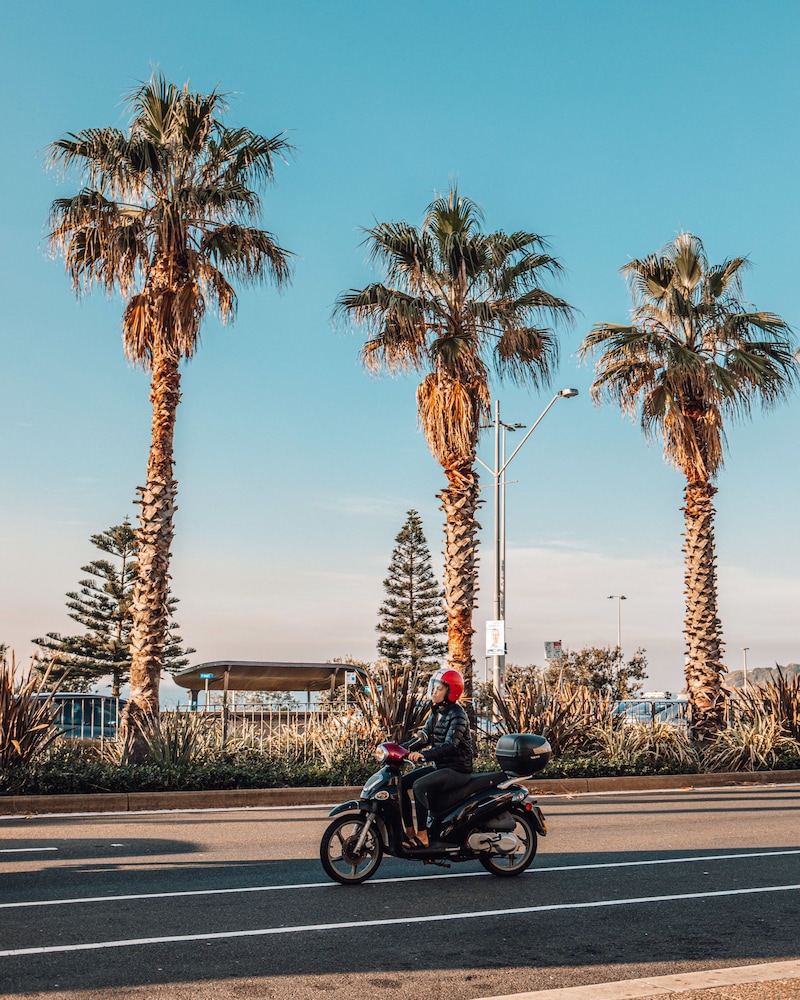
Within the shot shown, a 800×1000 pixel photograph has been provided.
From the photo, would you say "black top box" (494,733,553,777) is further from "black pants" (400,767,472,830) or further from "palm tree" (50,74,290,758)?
"palm tree" (50,74,290,758)

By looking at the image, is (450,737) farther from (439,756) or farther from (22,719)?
(22,719)

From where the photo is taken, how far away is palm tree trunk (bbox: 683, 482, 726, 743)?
22172 millimetres

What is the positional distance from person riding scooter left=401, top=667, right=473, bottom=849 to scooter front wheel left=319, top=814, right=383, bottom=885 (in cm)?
28

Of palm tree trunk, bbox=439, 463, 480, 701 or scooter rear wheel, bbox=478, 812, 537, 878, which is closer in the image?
scooter rear wheel, bbox=478, 812, 537, 878

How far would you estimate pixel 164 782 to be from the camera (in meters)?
15.8

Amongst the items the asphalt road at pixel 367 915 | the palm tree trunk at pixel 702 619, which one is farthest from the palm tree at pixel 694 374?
the asphalt road at pixel 367 915

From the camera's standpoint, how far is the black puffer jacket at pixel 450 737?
29.5 feet

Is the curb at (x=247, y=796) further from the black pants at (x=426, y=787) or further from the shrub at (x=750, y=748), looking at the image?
the black pants at (x=426, y=787)

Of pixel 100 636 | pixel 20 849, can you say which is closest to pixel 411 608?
pixel 100 636

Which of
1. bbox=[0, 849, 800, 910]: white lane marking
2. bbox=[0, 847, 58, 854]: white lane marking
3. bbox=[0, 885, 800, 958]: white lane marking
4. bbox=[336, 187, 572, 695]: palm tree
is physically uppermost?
bbox=[336, 187, 572, 695]: palm tree

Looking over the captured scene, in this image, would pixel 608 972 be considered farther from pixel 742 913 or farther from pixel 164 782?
pixel 164 782

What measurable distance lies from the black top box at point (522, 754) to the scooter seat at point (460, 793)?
0.31 meters

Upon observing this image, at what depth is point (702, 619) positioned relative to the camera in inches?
893

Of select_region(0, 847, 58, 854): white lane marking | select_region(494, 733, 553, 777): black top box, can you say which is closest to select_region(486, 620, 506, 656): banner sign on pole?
select_region(0, 847, 58, 854): white lane marking
